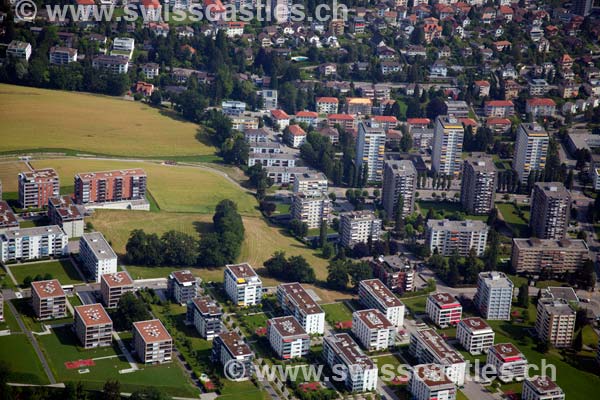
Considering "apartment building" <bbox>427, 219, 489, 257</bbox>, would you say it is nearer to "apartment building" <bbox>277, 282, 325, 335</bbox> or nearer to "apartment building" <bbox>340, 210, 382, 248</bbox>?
"apartment building" <bbox>340, 210, 382, 248</bbox>

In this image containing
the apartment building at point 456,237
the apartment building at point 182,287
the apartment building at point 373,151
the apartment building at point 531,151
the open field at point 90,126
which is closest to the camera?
the apartment building at point 182,287

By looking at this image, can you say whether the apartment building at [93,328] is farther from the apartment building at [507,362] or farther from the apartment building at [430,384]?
the apartment building at [507,362]

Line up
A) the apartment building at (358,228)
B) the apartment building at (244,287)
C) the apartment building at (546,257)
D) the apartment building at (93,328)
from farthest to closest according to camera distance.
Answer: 1. the apartment building at (358,228)
2. the apartment building at (546,257)
3. the apartment building at (244,287)
4. the apartment building at (93,328)

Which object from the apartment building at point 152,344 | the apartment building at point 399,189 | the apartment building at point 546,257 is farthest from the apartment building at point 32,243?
the apartment building at point 546,257

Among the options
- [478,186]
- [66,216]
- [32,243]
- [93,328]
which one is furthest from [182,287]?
[478,186]

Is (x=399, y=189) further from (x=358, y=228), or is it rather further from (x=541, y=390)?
(x=541, y=390)

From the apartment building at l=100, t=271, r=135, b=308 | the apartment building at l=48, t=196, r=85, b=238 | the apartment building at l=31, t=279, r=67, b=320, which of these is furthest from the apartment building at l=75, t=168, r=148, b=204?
the apartment building at l=31, t=279, r=67, b=320

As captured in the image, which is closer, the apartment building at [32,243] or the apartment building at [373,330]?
the apartment building at [373,330]

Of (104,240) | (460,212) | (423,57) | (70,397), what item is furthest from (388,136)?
(70,397)
